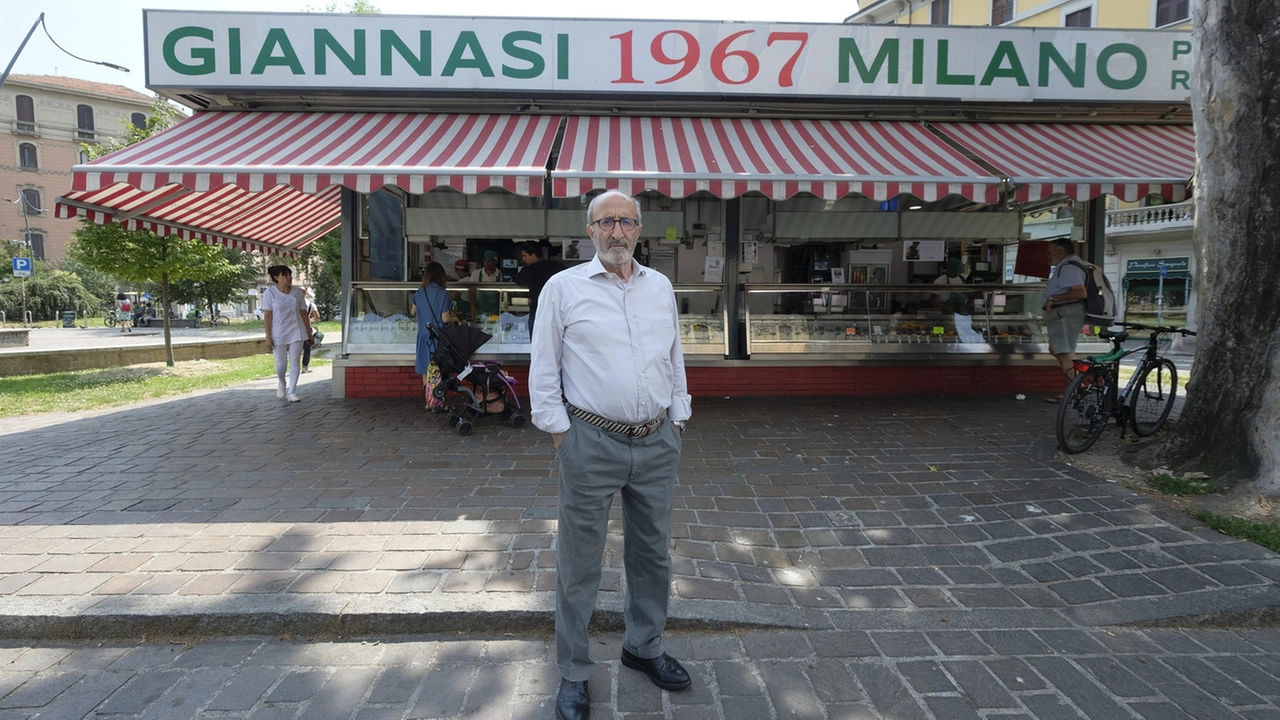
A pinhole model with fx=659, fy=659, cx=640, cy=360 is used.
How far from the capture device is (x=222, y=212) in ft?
30.5

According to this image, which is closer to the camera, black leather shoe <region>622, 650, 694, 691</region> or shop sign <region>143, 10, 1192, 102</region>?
black leather shoe <region>622, 650, 694, 691</region>

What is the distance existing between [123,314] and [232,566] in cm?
3389

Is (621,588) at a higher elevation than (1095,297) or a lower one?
lower

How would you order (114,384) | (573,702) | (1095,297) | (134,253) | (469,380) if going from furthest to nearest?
1. (134,253)
2. (114,384)
3. (1095,297)
4. (469,380)
5. (573,702)

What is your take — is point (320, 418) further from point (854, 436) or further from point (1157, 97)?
point (1157, 97)

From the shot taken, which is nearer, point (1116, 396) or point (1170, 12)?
point (1116, 396)

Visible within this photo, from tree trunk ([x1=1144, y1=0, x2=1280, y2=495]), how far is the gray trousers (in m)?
4.13

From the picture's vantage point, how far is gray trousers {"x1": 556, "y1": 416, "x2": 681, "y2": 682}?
2365 millimetres

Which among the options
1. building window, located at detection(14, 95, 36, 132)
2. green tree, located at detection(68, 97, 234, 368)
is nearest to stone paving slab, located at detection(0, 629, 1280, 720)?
green tree, located at detection(68, 97, 234, 368)

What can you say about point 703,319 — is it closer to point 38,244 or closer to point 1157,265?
point 1157,265

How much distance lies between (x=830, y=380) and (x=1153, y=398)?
3.25 m

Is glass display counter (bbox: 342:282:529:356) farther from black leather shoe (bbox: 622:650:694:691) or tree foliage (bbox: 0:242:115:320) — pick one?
tree foliage (bbox: 0:242:115:320)

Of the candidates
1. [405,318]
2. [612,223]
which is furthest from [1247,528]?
[405,318]

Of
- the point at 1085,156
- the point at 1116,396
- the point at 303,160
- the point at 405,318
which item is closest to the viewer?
the point at 1116,396
